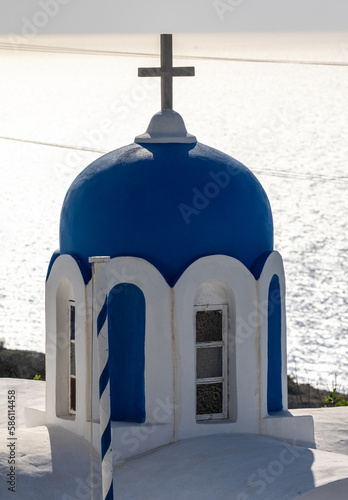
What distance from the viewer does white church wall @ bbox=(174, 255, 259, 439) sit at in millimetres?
11523

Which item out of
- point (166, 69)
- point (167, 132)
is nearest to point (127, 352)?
point (167, 132)

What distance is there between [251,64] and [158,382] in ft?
298

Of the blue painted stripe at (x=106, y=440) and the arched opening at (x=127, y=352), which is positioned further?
the arched opening at (x=127, y=352)

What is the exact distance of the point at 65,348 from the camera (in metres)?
12.3

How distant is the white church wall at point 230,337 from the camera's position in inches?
454

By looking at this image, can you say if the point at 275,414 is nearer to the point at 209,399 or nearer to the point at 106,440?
the point at 209,399

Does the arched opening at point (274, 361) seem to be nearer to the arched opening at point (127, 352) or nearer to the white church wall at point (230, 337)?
the white church wall at point (230, 337)

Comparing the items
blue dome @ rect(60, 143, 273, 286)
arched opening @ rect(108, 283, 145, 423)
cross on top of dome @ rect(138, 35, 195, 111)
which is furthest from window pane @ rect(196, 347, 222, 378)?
cross on top of dome @ rect(138, 35, 195, 111)

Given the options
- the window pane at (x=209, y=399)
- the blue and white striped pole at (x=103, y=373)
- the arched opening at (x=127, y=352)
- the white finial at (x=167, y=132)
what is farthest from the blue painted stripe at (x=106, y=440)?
the white finial at (x=167, y=132)

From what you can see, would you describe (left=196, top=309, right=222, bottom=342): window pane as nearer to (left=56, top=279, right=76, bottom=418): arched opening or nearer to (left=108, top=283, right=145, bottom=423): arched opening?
(left=108, top=283, right=145, bottom=423): arched opening

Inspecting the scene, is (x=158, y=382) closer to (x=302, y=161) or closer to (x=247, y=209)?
(x=247, y=209)

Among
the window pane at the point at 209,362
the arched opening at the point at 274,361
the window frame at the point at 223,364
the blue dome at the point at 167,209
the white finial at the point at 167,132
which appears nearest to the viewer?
the blue dome at the point at 167,209

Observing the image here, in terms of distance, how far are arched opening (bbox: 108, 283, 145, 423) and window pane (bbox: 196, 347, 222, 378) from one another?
652 millimetres

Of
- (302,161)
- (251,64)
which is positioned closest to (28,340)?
(302,161)
